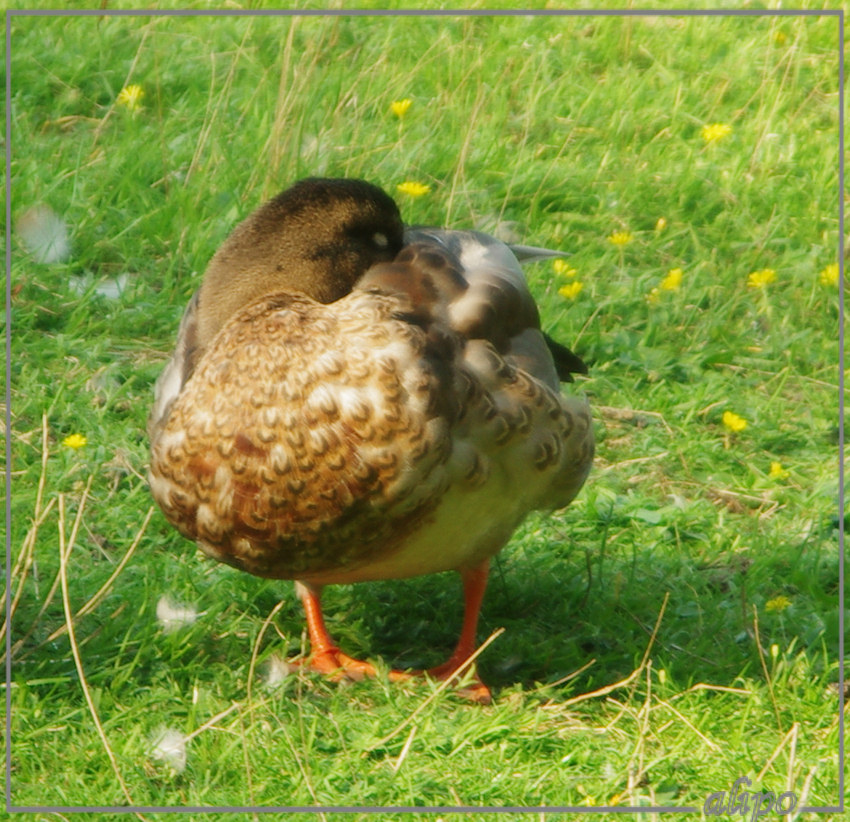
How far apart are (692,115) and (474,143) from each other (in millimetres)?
453

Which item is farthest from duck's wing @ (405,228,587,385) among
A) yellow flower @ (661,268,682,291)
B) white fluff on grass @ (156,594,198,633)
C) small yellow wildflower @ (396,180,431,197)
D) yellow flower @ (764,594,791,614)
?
white fluff on grass @ (156,594,198,633)

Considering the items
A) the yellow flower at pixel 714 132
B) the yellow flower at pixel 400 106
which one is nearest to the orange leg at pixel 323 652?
the yellow flower at pixel 400 106

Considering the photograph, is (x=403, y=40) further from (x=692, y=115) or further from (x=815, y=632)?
(x=815, y=632)

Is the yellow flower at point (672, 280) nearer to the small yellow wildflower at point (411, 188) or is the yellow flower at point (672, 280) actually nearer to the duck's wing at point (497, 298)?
the duck's wing at point (497, 298)

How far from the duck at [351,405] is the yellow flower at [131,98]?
636mm

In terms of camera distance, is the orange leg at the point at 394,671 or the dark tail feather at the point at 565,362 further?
the dark tail feather at the point at 565,362

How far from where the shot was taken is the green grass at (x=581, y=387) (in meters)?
2.51

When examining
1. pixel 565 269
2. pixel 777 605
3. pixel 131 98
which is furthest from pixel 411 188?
pixel 777 605

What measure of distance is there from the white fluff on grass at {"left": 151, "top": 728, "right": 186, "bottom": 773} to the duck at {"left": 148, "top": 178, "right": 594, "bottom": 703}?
326mm

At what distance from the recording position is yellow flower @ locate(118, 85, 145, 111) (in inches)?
123

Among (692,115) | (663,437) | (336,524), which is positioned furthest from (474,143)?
(336,524)

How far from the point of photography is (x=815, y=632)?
9.39ft

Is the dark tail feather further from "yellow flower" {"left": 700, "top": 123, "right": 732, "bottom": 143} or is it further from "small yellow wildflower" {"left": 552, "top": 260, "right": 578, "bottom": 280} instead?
"yellow flower" {"left": 700, "top": 123, "right": 732, "bottom": 143}

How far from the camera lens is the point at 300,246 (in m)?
2.49
